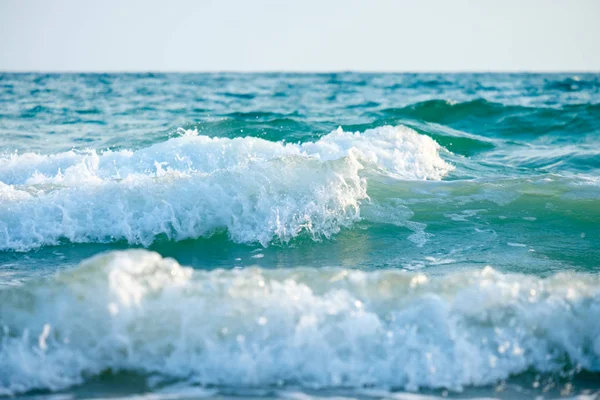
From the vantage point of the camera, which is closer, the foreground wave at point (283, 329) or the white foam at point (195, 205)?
the foreground wave at point (283, 329)

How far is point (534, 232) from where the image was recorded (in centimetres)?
659

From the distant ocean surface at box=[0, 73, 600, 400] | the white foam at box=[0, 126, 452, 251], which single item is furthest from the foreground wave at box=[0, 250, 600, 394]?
the white foam at box=[0, 126, 452, 251]

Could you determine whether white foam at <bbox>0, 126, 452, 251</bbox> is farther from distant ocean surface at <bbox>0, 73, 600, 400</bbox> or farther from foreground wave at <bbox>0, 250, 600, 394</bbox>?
foreground wave at <bbox>0, 250, 600, 394</bbox>

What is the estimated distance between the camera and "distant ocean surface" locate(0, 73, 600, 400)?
11.4ft

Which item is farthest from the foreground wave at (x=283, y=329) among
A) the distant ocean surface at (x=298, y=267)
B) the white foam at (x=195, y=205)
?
the white foam at (x=195, y=205)

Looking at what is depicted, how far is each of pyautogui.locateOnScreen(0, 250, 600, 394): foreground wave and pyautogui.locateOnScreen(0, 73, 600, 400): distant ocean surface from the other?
1 centimetres

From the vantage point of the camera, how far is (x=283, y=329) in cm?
360

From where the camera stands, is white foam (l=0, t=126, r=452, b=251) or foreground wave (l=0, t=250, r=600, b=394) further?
white foam (l=0, t=126, r=452, b=251)

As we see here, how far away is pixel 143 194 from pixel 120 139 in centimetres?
629

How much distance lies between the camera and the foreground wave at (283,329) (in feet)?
11.3

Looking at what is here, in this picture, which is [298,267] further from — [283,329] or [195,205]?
[195,205]

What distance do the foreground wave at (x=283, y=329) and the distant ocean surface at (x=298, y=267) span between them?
0.01 m

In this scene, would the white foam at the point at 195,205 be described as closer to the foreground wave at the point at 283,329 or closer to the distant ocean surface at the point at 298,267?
the distant ocean surface at the point at 298,267

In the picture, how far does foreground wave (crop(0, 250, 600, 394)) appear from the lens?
11.3 ft
